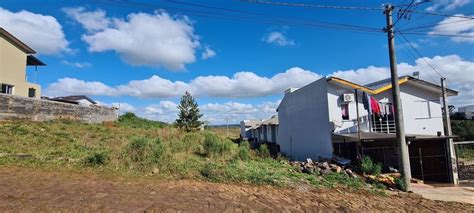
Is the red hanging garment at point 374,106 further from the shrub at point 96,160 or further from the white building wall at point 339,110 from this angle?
the shrub at point 96,160

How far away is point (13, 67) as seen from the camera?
75.8 ft

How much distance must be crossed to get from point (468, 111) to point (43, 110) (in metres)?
52.7

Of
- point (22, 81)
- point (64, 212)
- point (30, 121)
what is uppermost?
point (22, 81)

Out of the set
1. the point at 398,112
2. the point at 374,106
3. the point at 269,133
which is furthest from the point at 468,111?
the point at 398,112

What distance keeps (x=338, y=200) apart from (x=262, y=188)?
7.54 ft

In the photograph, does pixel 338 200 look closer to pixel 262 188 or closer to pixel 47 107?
pixel 262 188

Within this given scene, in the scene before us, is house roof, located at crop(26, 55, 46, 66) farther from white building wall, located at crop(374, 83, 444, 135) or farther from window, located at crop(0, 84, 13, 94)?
white building wall, located at crop(374, 83, 444, 135)

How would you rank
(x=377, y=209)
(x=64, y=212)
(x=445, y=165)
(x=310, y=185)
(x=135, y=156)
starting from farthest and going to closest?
(x=445, y=165), (x=135, y=156), (x=310, y=185), (x=377, y=209), (x=64, y=212)

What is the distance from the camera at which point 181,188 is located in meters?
8.46

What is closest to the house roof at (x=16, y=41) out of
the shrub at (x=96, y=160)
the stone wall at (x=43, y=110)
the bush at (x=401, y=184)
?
the stone wall at (x=43, y=110)

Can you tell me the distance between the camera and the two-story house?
72.0 ft

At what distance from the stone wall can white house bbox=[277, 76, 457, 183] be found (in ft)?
59.5

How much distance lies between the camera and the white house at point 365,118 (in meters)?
16.1

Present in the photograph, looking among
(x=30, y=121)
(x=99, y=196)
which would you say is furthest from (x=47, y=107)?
(x=99, y=196)
